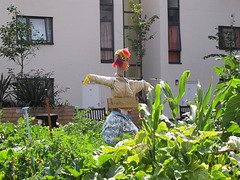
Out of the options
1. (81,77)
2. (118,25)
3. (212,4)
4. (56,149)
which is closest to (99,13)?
(118,25)

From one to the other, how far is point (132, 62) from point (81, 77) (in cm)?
420

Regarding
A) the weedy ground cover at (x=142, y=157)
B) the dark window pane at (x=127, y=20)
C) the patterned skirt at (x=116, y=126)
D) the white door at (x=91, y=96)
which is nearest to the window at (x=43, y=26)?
the white door at (x=91, y=96)

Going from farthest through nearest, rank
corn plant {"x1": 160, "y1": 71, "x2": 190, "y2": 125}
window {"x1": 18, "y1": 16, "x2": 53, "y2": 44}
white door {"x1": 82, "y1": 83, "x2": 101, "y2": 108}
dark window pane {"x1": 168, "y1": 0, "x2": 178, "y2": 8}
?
dark window pane {"x1": 168, "y1": 0, "x2": 178, "y2": 8}
white door {"x1": 82, "y1": 83, "x2": 101, "y2": 108}
window {"x1": 18, "y1": 16, "x2": 53, "y2": 44}
corn plant {"x1": 160, "y1": 71, "x2": 190, "y2": 125}

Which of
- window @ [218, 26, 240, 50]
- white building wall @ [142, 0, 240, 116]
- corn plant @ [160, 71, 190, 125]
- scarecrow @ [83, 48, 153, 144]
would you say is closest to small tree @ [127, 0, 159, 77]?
white building wall @ [142, 0, 240, 116]

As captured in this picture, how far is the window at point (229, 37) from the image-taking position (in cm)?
1880

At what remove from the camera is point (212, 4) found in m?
19.9

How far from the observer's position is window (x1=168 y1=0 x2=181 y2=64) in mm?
19250

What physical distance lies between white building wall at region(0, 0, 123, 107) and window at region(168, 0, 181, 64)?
362cm

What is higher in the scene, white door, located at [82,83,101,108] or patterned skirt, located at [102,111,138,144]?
patterned skirt, located at [102,111,138,144]

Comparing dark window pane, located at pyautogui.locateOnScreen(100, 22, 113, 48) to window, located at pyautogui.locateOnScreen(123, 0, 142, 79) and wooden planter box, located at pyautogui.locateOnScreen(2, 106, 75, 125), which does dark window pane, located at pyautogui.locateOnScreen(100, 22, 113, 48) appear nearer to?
window, located at pyautogui.locateOnScreen(123, 0, 142, 79)

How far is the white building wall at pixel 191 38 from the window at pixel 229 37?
0.29m

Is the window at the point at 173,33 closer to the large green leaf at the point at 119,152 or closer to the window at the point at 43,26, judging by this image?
the window at the point at 43,26

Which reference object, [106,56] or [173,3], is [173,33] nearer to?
[173,3]

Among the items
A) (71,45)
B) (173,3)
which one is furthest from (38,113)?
(173,3)
